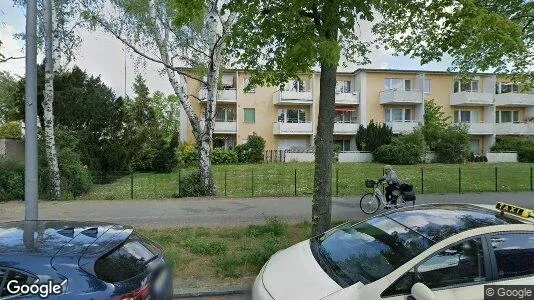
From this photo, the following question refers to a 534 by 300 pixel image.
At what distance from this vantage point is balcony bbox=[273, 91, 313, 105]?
Result: 33.7 metres

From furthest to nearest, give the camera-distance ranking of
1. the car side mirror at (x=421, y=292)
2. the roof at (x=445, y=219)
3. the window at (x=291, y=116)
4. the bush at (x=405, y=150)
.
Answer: the window at (x=291, y=116) < the bush at (x=405, y=150) < the roof at (x=445, y=219) < the car side mirror at (x=421, y=292)

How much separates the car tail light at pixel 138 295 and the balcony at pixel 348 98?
33083 mm

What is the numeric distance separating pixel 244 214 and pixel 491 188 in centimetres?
1158

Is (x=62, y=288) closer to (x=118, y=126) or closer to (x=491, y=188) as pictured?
(x=491, y=188)

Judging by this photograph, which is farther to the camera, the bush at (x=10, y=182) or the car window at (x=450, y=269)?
the bush at (x=10, y=182)

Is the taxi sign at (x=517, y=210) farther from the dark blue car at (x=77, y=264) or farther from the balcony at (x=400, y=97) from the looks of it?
the balcony at (x=400, y=97)

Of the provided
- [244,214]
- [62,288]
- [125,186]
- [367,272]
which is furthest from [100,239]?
[125,186]

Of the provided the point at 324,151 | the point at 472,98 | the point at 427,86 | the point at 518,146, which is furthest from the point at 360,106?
the point at 324,151

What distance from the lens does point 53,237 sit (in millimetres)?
3188

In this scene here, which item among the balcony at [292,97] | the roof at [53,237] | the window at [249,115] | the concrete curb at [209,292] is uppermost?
the balcony at [292,97]

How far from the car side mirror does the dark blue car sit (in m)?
2.08

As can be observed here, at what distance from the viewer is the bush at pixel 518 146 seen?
32562mm

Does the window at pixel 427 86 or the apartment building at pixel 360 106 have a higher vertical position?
the window at pixel 427 86

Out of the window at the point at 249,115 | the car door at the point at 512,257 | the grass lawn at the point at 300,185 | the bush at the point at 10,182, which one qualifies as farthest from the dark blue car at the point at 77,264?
the window at the point at 249,115
